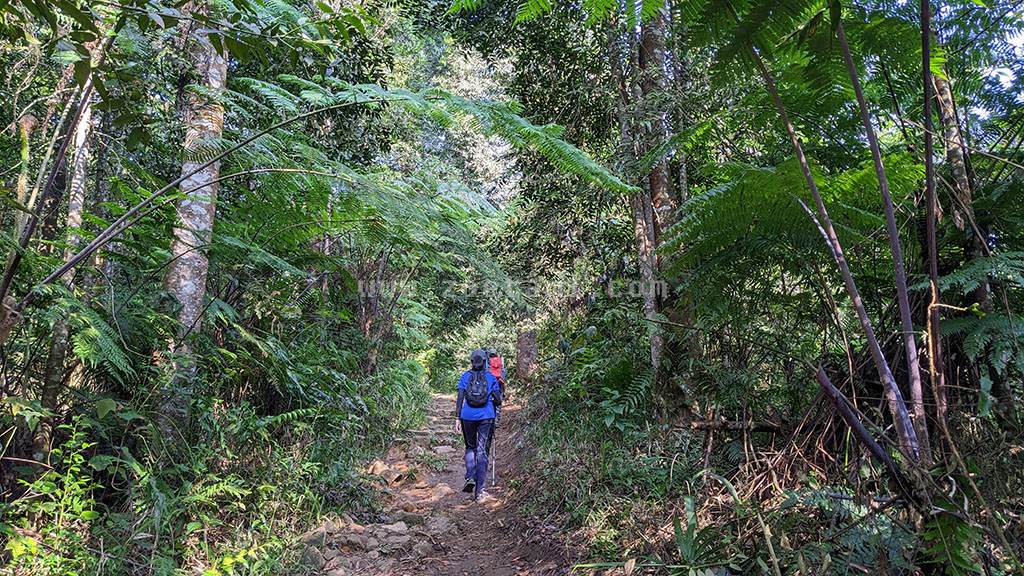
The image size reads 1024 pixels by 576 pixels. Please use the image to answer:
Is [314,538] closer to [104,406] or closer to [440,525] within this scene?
[440,525]

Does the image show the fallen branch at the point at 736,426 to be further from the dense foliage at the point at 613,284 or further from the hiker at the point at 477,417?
the hiker at the point at 477,417

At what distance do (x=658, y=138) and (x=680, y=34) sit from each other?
1060 millimetres

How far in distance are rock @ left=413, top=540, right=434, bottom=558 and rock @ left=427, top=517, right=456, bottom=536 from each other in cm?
38

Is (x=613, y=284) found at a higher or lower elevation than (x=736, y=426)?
higher

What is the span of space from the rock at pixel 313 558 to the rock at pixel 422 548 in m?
0.82

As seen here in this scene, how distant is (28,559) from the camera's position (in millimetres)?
2871

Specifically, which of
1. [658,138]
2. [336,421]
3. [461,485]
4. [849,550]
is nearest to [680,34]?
[658,138]

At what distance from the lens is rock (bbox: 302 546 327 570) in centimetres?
407

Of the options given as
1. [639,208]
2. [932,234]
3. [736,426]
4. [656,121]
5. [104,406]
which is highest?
[656,121]

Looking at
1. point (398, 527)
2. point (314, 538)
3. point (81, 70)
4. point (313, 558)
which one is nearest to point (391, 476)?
point (398, 527)

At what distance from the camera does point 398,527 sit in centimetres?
514

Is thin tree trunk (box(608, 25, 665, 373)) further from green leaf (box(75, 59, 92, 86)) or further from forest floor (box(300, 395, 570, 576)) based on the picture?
green leaf (box(75, 59, 92, 86))

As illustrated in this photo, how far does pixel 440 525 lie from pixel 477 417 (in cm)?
138

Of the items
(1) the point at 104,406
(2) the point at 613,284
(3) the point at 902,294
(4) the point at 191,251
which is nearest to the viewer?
(3) the point at 902,294
